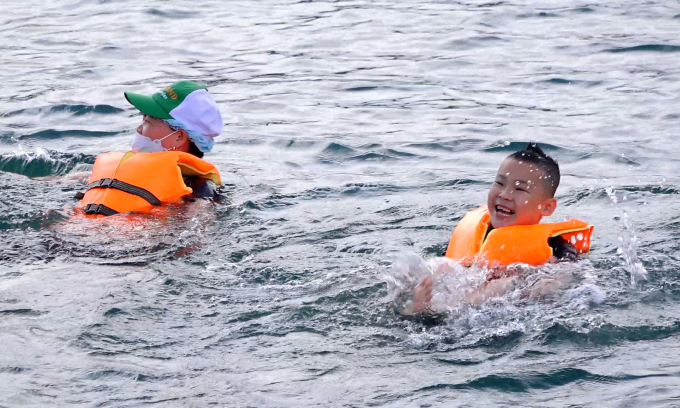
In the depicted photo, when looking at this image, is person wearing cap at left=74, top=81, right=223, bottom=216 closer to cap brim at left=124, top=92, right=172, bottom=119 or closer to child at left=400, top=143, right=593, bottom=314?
cap brim at left=124, top=92, right=172, bottom=119

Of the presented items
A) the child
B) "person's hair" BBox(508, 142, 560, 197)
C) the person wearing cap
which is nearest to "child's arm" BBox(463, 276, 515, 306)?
the child

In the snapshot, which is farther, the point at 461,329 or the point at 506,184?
the point at 506,184

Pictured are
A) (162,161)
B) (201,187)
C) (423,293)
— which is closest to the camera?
(423,293)

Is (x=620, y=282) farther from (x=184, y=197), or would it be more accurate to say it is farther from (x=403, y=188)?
(x=184, y=197)

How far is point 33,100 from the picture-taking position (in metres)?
11.4

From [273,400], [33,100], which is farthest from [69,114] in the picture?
[273,400]

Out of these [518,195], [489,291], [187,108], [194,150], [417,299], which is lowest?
[489,291]

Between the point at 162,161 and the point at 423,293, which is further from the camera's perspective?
the point at 162,161

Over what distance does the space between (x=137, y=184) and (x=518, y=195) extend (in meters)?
2.80

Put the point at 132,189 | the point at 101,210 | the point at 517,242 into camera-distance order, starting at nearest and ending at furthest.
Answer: the point at 517,242, the point at 101,210, the point at 132,189

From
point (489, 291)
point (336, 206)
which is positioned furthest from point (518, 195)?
point (336, 206)

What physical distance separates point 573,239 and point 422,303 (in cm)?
142

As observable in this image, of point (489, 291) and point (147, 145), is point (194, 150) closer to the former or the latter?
point (147, 145)

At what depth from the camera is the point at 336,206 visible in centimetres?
822
